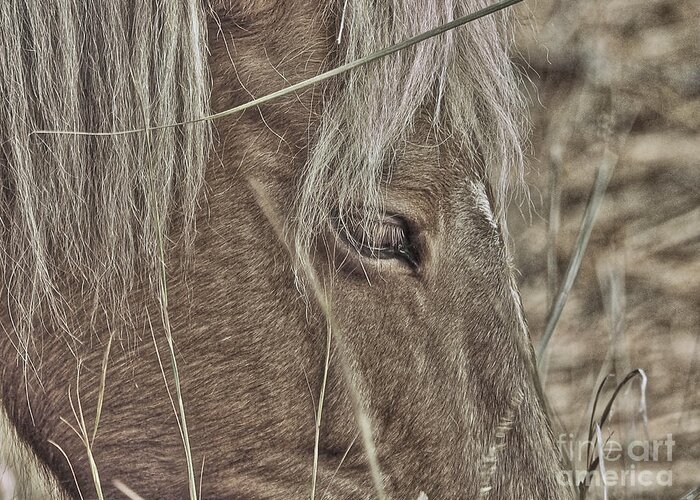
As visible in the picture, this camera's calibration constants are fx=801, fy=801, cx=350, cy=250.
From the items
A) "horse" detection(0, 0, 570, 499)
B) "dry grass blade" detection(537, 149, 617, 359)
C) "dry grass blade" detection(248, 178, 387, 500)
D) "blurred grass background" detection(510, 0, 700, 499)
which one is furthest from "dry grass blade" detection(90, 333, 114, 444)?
"blurred grass background" detection(510, 0, 700, 499)

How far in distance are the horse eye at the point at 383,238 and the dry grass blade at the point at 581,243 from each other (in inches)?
23.9

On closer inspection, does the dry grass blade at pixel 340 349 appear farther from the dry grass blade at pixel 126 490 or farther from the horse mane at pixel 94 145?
the dry grass blade at pixel 126 490

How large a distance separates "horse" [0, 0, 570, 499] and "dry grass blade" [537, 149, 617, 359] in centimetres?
54

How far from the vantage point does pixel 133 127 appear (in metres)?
1.04

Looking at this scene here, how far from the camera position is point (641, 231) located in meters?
2.06

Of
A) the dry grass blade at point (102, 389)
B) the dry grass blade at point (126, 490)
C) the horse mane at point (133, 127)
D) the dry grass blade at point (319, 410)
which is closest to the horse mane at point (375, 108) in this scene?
the horse mane at point (133, 127)

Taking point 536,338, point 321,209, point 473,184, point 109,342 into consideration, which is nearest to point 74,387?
point 109,342

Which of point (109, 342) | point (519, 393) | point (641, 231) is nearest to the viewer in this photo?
point (109, 342)

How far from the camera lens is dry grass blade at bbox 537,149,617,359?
1.62 metres

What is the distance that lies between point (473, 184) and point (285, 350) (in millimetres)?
348

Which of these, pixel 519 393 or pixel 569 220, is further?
pixel 569 220

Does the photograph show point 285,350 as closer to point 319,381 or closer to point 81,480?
point 319,381

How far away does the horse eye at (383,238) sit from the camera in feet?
3.53

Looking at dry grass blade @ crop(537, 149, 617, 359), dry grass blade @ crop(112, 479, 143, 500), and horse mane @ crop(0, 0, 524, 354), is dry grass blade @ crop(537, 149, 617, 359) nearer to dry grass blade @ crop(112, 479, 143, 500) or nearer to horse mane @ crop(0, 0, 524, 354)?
horse mane @ crop(0, 0, 524, 354)
